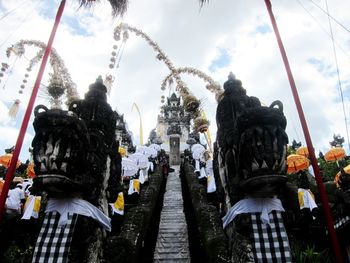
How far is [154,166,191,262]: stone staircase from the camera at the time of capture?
9.23 meters

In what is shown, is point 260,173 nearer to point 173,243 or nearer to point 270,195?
point 270,195

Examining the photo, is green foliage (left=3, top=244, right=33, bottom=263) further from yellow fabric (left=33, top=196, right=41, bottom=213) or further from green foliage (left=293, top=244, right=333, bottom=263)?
green foliage (left=293, top=244, right=333, bottom=263)

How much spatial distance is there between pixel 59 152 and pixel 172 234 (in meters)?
6.53

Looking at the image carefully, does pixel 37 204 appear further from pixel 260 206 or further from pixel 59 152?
pixel 260 206

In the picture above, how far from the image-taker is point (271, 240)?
18.0 ft

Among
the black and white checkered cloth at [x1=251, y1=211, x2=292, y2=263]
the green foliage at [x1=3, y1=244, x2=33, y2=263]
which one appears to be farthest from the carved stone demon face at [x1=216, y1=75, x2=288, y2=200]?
the green foliage at [x1=3, y1=244, x2=33, y2=263]

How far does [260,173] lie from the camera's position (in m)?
5.29

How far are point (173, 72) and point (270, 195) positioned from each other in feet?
49.5

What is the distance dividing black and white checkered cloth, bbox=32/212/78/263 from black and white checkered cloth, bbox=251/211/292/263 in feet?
11.4

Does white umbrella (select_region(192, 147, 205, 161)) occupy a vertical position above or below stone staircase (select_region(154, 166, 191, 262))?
above

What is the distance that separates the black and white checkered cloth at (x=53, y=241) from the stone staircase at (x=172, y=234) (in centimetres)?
424

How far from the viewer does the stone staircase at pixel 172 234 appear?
30.3 ft

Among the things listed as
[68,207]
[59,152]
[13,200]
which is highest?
[13,200]

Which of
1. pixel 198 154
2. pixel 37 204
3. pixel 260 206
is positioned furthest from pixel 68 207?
pixel 198 154
